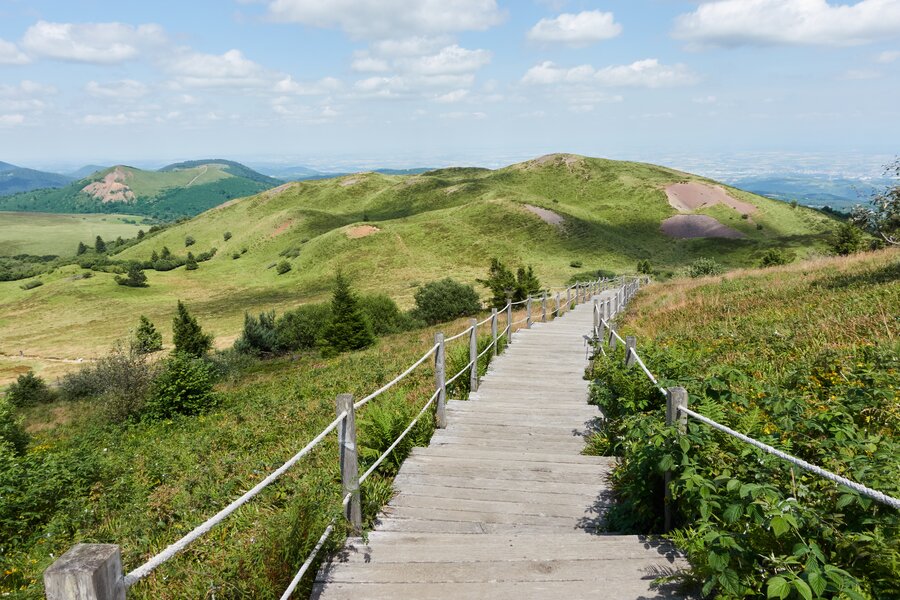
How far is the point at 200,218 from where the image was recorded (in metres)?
137

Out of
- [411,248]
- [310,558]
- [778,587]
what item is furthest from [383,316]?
[778,587]

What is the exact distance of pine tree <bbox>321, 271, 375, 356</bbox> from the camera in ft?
112

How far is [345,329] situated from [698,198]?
91.3 metres

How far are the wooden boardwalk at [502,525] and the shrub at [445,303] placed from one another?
3741 cm

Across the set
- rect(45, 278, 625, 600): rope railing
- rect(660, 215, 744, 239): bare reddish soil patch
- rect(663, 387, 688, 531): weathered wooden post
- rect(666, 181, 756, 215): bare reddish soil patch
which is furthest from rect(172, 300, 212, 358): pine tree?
rect(666, 181, 756, 215): bare reddish soil patch

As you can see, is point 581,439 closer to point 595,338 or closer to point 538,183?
point 595,338

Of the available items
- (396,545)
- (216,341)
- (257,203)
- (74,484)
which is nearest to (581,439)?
(396,545)

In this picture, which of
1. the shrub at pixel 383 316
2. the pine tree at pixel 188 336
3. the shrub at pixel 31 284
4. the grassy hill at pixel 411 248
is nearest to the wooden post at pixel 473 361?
the shrub at pixel 383 316

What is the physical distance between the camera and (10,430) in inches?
526

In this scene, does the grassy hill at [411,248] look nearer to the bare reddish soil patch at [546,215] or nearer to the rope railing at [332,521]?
the bare reddish soil patch at [546,215]

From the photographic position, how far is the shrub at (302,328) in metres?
44.2

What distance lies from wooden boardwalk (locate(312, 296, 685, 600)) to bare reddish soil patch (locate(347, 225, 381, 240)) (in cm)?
8204

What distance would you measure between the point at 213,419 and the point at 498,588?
Answer: 12.5m

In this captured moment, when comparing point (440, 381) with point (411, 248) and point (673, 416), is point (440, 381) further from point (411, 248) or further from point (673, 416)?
point (411, 248)
